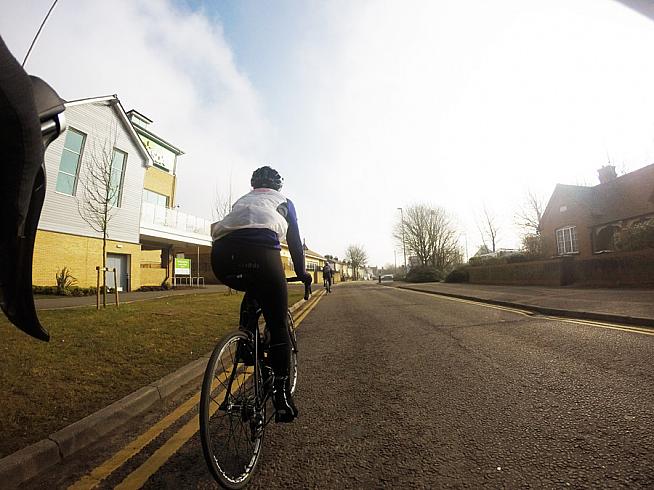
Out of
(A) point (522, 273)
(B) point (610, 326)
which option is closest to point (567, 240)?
(A) point (522, 273)

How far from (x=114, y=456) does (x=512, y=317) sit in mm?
8518

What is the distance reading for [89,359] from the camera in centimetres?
473

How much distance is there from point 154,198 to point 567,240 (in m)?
32.6

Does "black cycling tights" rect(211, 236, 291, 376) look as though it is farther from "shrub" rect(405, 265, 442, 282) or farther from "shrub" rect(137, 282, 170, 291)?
"shrub" rect(405, 265, 442, 282)

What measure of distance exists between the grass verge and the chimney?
3595cm

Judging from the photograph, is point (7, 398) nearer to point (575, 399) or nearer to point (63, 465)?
point (63, 465)

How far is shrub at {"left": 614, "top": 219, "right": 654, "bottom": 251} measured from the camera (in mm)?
14945

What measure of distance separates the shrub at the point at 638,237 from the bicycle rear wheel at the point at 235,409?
1871cm

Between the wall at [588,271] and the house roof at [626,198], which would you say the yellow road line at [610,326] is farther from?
the house roof at [626,198]

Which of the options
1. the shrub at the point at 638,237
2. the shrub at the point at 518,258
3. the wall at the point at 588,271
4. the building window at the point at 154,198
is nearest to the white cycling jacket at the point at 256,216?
the wall at the point at 588,271

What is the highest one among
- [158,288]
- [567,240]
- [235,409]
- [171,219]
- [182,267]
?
[171,219]

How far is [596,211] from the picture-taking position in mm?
26344

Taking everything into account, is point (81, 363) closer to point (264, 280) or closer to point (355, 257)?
point (264, 280)

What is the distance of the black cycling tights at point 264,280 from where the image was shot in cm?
246
